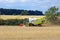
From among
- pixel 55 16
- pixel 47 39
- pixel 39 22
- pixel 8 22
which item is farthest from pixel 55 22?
pixel 47 39

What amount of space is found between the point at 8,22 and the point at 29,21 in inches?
188

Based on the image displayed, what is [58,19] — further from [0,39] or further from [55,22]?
[0,39]

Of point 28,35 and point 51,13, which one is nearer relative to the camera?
point 28,35

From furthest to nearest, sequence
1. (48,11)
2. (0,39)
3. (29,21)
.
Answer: (48,11)
(29,21)
(0,39)

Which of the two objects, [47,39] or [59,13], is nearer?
[47,39]

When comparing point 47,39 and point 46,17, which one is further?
point 46,17

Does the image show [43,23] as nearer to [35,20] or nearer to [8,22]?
[35,20]

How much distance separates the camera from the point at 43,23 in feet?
157

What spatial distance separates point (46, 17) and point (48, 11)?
1.34m

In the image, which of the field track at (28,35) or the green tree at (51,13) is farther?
the green tree at (51,13)

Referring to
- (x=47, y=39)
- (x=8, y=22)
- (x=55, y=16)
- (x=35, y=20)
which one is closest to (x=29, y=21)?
(x=35, y=20)

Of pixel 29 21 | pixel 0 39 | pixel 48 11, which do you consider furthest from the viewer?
pixel 48 11

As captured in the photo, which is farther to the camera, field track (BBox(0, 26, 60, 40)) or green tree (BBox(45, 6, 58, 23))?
green tree (BBox(45, 6, 58, 23))

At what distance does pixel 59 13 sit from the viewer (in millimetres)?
51750
